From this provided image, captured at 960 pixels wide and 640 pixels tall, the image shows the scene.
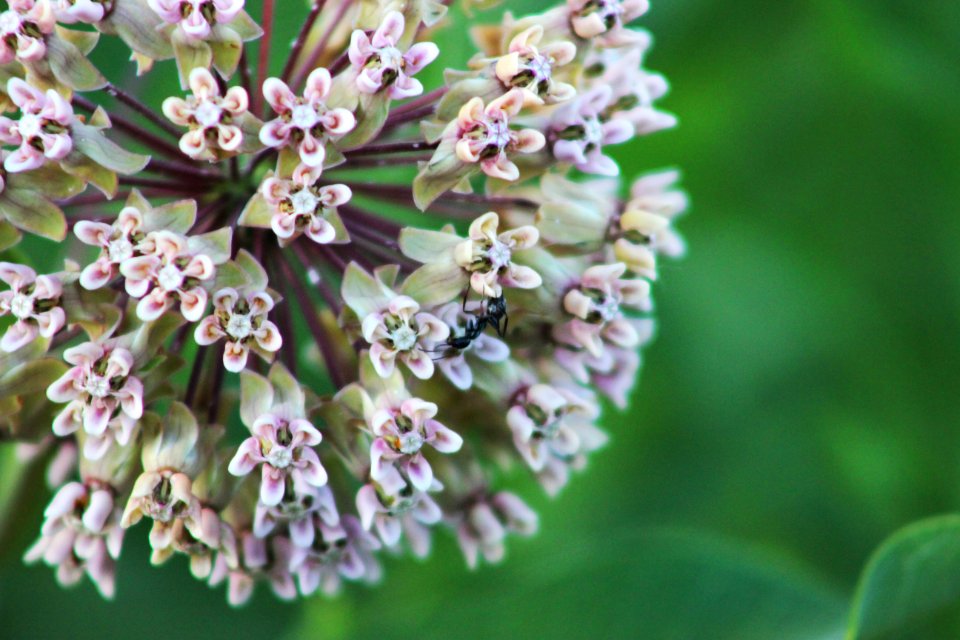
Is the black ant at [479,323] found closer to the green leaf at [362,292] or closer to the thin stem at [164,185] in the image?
the green leaf at [362,292]

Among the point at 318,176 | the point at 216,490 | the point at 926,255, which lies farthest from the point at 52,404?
the point at 926,255

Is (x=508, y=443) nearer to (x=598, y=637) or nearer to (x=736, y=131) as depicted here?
(x=598, y=637)

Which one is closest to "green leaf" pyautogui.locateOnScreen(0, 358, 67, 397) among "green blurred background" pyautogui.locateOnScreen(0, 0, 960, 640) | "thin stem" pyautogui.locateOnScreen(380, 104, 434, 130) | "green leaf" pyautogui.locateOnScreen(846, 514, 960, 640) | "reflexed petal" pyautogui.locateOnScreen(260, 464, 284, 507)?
"reflexed petal" pyautogui.locateOnScreen(260, 464, 284, 507)

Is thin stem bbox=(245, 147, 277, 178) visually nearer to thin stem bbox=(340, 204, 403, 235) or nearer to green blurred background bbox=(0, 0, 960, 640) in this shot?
thin stem bbox=(340, 204, 403, 235)

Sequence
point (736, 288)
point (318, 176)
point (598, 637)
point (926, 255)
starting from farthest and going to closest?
point (736, 288), point (926, 255), point (598, 637), point (318, 176)

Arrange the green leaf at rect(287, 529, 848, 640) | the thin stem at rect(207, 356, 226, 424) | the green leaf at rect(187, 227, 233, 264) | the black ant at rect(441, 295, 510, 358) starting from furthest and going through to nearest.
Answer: the green leaf at rect(287, 529, 848, 640) → the thin stem at rect(207, 356, 226, 424) → the black ant at rect(441, 295, 510, 358) → the green leaf at rect(187, 227, 233, 264)

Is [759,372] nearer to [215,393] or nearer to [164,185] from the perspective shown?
[215,393]
